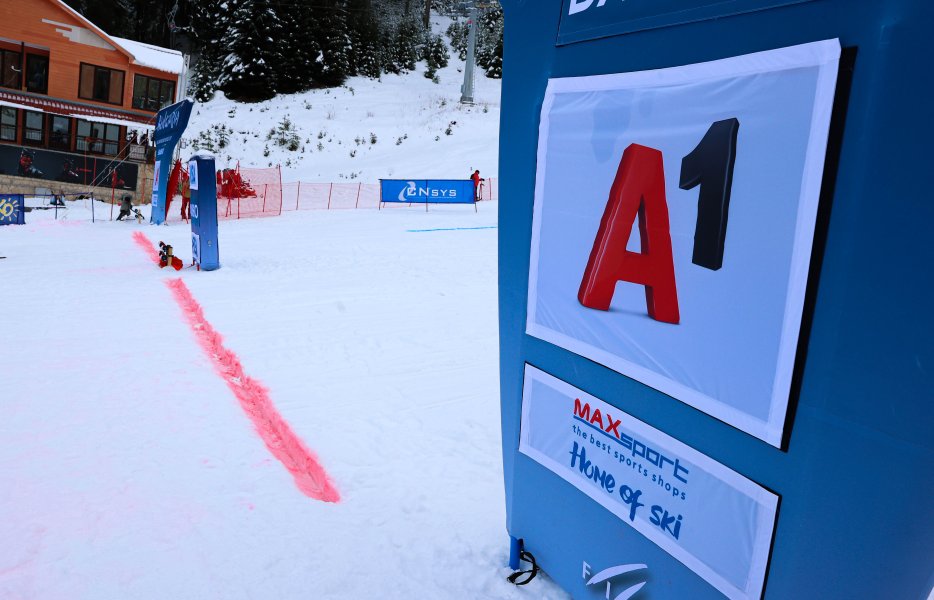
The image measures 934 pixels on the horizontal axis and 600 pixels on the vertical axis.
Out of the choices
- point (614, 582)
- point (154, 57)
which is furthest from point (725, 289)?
point (154, 57)

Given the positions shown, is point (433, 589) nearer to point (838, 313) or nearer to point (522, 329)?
point (522, 329)

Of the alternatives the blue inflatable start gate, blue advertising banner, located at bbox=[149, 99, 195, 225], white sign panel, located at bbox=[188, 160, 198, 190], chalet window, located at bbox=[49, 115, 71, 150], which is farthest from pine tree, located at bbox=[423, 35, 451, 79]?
the blue inflatable start gate

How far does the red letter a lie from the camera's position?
2.38 metres

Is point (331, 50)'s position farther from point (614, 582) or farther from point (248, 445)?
point (614, 582)

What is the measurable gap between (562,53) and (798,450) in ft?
6.15

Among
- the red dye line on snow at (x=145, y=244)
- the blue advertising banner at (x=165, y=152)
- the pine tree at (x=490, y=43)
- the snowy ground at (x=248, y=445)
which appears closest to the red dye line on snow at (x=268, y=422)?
the snowy ground at (x=248, y=445)

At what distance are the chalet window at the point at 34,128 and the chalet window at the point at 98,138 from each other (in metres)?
1.64

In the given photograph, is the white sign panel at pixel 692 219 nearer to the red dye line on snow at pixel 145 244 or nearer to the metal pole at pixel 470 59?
the red dye line on snow at pixel 145 244

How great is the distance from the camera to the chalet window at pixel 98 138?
29188 millimetres

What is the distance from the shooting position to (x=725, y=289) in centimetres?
218

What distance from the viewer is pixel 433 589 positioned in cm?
325

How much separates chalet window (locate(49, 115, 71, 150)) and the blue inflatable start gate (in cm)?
3293

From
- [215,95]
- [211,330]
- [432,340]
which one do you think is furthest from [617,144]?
[215,95]

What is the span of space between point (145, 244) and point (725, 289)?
55.2ft
